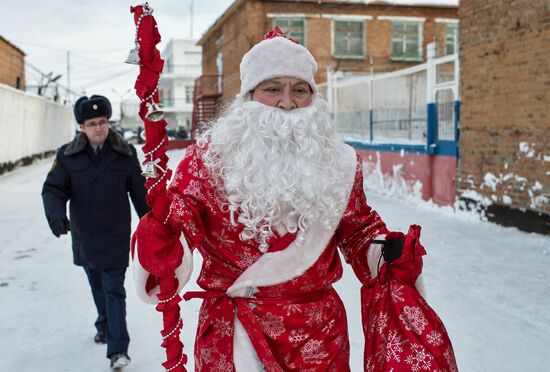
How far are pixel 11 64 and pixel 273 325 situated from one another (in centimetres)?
2633

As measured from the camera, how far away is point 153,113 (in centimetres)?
164

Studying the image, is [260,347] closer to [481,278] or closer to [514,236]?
[481,278]

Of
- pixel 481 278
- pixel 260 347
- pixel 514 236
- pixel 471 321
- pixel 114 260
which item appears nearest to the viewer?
pixel 260 347

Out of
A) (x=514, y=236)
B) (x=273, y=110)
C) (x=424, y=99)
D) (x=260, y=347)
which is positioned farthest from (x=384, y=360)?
(x=424, y=99)

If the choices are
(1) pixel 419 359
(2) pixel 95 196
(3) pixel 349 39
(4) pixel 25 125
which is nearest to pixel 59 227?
(2) pixel 95 196

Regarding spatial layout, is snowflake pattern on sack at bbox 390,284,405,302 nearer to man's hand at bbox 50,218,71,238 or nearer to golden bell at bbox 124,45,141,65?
golden bell at bbox 124,45,141,65

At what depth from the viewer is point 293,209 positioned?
1.96 meters

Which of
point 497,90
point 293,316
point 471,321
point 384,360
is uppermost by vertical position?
point 497,90

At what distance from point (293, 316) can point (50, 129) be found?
2568 cm

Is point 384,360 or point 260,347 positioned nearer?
point 260,347

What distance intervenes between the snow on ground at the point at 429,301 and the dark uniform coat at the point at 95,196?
28.2 inches

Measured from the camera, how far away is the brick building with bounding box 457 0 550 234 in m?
7.18

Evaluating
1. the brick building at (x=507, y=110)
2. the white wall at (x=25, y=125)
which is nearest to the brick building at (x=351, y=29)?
the white wall at (x=25, y=125)

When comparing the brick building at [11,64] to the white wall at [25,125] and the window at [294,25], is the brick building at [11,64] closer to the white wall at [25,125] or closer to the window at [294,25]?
the white wall at [25,125]
